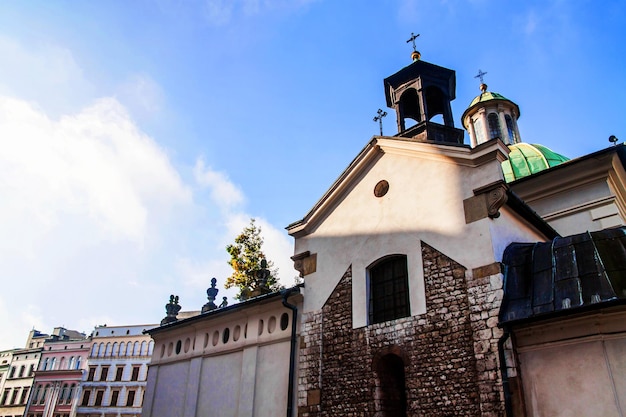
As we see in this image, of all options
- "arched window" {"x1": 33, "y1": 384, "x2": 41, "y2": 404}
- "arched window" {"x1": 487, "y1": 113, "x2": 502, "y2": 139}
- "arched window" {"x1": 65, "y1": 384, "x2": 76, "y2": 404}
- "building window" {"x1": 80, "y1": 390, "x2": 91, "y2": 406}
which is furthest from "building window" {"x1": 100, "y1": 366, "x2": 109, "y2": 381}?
"arched window" {"x1": 487, "y1": 113, "x2": 502, "y2": 139}

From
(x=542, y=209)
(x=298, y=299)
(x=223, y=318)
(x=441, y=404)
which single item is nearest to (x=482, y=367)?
(x=441, y=404)

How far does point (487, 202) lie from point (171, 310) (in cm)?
1417

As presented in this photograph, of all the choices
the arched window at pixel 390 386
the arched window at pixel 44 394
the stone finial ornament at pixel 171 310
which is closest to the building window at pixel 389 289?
the arched window at pixel 390 386

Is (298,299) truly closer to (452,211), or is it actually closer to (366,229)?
(366,229)

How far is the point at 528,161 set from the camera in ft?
59.8

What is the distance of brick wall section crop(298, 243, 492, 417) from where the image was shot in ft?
27.7

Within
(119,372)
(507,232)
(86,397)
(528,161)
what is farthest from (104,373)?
(507,232)

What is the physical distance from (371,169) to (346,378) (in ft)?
17.1

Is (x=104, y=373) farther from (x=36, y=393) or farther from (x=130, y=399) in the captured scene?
(x=36, y=393)

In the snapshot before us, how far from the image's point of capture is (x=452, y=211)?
32.6 ft

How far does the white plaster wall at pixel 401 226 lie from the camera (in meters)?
9.61

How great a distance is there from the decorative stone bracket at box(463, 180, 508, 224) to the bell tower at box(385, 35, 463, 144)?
3852mm

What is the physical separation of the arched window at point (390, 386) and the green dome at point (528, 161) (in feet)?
33.7

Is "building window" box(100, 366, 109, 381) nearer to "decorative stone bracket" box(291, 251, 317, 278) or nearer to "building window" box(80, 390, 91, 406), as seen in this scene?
"building window" box(80, 390, 91, 406)
